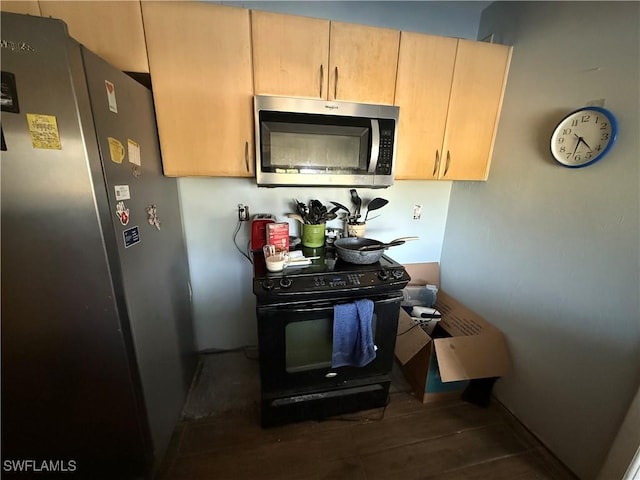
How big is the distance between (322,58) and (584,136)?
1251 mm

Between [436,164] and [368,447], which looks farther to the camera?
[436,164]

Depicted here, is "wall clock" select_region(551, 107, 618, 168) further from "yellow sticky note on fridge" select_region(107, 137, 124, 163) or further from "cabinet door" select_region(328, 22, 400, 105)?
"yellow sticky note on fridge" select_region(107, 137, 124, 163)

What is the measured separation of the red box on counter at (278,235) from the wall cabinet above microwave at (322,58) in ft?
2.19

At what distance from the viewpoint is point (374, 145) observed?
1382mm

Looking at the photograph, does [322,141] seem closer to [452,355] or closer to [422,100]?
[422,100]

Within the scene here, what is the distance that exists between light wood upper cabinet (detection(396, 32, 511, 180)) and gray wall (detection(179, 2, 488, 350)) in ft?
1.14

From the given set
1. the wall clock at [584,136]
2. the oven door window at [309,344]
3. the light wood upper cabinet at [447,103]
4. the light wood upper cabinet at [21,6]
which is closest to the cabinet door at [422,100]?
the light wood upper cabinet at [447,103]

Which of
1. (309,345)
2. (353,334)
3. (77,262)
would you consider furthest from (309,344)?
(77,262)

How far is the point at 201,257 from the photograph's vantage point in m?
1.75

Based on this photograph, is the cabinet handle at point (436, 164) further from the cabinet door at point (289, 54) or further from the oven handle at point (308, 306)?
the oven handle at point (308, 306)

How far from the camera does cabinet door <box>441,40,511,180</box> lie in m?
1.41

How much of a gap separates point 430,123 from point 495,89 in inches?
17.4

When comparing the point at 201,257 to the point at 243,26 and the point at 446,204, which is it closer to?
the point at 243,26

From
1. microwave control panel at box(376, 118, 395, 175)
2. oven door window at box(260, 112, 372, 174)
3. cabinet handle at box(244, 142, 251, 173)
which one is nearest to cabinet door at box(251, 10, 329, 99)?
oven door window at box(260, 112, 372, 174)
